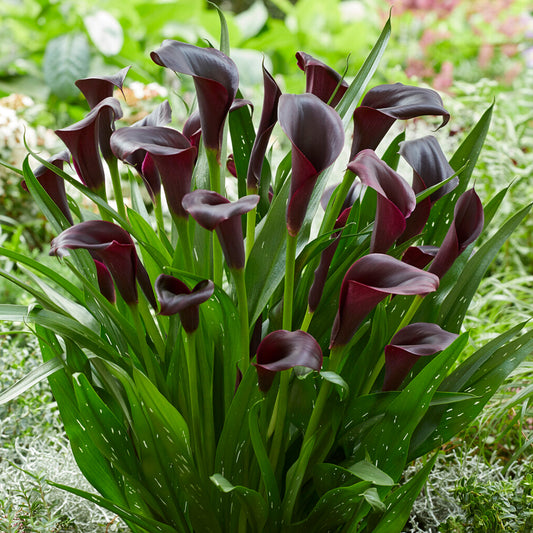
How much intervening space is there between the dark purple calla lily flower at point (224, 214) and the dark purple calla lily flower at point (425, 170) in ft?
0.69

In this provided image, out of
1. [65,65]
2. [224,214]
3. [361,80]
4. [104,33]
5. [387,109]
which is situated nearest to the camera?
[224,214]

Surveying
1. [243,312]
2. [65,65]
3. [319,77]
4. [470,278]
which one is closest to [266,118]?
[319,77]

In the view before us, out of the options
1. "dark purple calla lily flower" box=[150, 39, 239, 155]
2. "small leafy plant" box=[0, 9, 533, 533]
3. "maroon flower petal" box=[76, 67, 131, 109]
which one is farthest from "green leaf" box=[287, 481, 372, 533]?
"maroon flower petal" box=[76, 67, 131, 109]

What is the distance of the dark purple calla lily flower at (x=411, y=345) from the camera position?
1.73 ft

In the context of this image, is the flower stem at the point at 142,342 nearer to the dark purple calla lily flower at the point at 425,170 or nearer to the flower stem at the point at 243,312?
the flower stem at the point at 243,312

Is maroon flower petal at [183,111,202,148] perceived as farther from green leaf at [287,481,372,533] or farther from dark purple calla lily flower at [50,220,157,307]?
green leaf at [287,481,372,533]

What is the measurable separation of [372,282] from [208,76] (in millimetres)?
221

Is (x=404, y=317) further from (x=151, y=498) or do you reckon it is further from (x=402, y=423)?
(x=151, y=498)

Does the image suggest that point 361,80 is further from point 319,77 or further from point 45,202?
point 45,202

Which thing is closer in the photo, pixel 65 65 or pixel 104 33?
pixel 65 65

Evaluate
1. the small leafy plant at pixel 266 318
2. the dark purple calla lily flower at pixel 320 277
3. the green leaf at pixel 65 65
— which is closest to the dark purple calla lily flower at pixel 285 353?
the small leafy plant at pixel 266 318

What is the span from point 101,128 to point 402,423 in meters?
0.42

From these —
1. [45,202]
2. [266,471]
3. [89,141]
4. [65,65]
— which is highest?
[89,141]

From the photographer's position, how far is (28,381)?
1.93 ft
